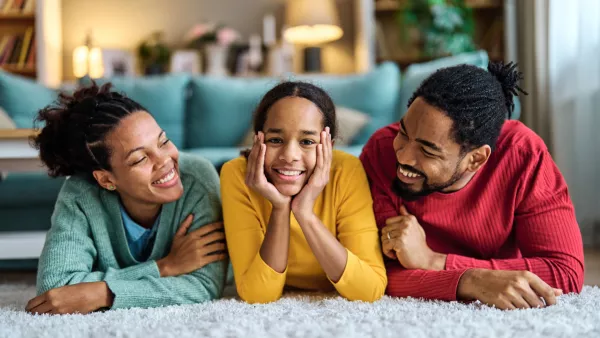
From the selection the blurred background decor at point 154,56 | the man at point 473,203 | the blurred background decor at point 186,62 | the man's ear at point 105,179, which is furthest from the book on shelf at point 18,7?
the man at point 473,203

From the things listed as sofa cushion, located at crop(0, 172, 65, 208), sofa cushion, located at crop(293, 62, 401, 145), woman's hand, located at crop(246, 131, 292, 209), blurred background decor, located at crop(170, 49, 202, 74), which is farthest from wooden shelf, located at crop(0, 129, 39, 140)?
blurred background decor, located at crop(170, 49, 202, 74)

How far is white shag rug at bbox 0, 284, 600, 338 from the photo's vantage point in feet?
3.52

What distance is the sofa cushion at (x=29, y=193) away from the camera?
236 cm

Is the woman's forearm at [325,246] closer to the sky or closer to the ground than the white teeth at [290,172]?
closer to the ground

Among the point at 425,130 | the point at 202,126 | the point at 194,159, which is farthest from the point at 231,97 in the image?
the point at 425,130

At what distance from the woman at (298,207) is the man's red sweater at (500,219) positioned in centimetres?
7

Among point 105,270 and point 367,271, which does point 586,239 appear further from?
point 105,270

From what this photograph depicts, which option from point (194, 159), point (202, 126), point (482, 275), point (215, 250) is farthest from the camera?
point (202, 126)

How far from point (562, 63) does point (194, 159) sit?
214cm

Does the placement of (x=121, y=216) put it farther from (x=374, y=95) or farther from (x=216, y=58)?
(x=216, y=58)

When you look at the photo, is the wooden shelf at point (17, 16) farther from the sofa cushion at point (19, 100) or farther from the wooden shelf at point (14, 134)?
the wooden shelf at point (14, 134)

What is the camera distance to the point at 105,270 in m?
1.49

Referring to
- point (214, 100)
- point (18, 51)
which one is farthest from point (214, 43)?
point (18, 51)

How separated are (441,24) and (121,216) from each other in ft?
9.33
